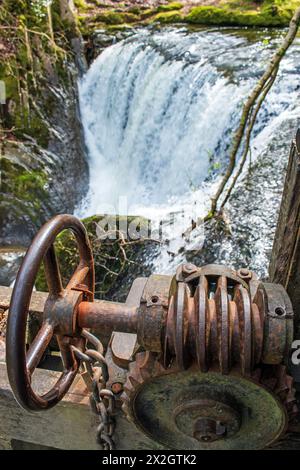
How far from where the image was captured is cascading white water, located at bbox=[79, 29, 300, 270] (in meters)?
5.86

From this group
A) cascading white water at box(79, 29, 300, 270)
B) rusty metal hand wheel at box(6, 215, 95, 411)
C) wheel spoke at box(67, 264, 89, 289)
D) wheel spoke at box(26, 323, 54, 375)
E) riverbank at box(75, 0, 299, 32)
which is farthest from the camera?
riverbank at box(75, 0, 299, 32)

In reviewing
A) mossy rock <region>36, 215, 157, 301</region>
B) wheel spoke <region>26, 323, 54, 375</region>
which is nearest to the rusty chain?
wheel spoke <region>26, 323, 54, 375</region>

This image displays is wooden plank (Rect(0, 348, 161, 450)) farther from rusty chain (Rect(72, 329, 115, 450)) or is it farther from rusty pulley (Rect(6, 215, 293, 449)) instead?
rusty pulley (Rect(6, 215, 293, 449))

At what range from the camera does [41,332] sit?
1412mm

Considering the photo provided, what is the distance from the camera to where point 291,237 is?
149 cm

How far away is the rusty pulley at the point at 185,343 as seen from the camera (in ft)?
4.25

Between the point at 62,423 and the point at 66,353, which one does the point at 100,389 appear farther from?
the point at 62,423

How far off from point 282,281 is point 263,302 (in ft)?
1.06

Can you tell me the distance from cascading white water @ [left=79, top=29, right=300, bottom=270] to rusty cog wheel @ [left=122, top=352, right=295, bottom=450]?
9.73ft

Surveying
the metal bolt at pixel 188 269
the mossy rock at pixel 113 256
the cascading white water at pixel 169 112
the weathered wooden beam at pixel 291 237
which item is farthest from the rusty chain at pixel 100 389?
the cascading white water at pixel 169 112

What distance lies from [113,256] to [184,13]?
292 inches

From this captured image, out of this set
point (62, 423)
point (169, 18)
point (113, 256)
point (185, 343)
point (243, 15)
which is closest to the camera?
point (185, 343)

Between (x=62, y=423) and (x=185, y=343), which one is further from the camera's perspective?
(x=62, y=423)

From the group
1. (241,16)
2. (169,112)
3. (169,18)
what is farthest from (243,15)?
(169,112)
